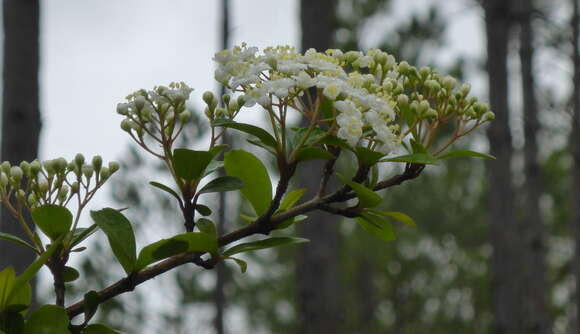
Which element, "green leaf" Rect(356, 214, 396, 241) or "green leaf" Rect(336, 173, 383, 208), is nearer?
"green leaf" Rect(336, 173, 383, 208)

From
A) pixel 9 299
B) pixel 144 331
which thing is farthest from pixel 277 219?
pixel 144 331

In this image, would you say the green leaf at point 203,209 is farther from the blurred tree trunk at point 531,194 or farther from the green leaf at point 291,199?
the blurred tree trunk at point 531,194

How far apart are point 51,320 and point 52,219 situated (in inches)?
5.8

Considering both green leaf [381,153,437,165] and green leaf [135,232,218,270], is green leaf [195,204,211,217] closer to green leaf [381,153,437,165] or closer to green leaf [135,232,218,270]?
green leaf [135,232,218,270]

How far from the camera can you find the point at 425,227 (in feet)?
49.2

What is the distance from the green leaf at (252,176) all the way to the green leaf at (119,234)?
20cm

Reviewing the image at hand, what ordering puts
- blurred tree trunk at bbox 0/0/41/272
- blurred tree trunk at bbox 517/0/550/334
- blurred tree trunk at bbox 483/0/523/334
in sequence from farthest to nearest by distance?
blurred tree trunk at bbox 517/0/550/334 < blurred tree trunk at bbox 483/0/523/334 < blurred tree trunk at bbox 0/0/41/272

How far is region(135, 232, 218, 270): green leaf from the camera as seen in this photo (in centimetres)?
113

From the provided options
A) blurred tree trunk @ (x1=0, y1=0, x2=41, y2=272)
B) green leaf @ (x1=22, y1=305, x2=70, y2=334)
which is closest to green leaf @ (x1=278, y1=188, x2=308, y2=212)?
green leaf @ (x1=22, y1=305, x2=70, y2=334)

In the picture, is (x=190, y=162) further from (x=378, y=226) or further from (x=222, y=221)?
(x=222, y=221)

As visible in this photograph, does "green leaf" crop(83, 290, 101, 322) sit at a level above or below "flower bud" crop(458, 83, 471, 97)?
below

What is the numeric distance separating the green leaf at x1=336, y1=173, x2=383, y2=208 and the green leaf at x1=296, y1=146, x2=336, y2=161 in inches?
1.6

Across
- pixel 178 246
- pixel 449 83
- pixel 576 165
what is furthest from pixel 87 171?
pixel 576 165

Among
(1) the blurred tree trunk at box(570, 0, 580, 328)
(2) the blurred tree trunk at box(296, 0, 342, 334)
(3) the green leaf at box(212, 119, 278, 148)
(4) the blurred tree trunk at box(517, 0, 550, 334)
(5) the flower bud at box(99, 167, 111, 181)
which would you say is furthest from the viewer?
(4) the blurred tree trunk at box(517, 0, 550, 334)
